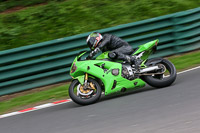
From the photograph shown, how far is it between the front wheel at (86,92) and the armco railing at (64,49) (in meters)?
2.85

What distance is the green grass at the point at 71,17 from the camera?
11984mm

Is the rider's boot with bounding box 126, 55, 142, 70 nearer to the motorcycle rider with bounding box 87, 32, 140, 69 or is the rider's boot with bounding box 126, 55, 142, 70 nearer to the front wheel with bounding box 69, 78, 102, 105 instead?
the motorcycle rider with bounding box 87, 32, 140, 69

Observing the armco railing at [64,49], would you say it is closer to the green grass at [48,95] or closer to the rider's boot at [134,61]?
the green grass at [48,95]

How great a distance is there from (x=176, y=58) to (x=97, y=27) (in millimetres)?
3077

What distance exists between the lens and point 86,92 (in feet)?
23.6

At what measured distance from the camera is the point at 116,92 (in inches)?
291

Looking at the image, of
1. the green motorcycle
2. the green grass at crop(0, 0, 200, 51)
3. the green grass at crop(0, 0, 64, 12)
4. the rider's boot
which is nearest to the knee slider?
the green motorcycle

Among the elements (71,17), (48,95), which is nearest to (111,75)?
(48,95)

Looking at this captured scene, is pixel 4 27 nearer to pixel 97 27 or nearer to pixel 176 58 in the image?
pixel 97 27

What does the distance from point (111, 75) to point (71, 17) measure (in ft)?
19.2

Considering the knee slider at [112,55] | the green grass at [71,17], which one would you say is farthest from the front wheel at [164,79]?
the green grass at [71,17]

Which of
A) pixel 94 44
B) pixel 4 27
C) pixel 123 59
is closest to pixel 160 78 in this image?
pixel 123 59

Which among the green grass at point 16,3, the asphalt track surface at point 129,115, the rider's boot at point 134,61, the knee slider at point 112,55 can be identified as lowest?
the asphalt track surface at point 129,115

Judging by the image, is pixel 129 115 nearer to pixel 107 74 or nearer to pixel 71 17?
pixel 107 74
